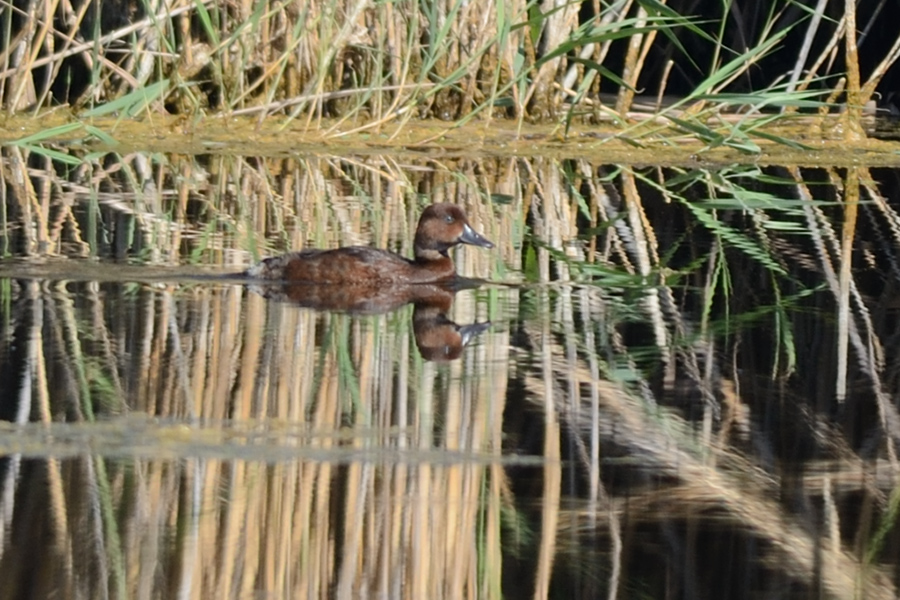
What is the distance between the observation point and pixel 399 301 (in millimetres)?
6402

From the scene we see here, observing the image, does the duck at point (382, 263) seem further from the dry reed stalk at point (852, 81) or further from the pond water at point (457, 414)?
the dry reed stalk at point (852, 81)

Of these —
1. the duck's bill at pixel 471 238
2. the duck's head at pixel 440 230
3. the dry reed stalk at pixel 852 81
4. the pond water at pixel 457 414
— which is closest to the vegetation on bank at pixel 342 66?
the dry reed stalk at pixel 852 81

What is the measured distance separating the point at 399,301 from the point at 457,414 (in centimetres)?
197

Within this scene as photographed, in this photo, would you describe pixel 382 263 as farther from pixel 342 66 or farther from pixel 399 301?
pixel 342 66

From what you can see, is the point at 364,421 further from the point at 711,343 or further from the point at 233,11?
the point at 233,11

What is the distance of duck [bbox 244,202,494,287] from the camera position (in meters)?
6.45

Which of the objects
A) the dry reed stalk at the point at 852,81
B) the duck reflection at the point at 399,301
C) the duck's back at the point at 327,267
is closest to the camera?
the duck reflection at the point at 399,301

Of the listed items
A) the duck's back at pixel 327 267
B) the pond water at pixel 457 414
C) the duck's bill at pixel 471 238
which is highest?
the duck's bill at pixel 471 238

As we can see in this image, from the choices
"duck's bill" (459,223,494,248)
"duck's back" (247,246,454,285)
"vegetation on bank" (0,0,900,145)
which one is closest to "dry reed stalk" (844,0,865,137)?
"vegetation on bank" (0,0,900,145)

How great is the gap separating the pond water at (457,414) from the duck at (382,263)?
5.0 inches

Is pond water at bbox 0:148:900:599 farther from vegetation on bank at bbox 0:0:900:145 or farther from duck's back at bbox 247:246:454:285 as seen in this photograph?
vegetation on bank at bbox 0:0:900:145

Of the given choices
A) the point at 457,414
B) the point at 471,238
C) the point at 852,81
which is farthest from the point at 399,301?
the point at 852,81

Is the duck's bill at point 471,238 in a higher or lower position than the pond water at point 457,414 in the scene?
higher

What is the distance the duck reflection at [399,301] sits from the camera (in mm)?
5664
